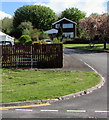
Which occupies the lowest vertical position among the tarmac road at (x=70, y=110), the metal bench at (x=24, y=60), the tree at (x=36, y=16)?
the tarmac road at (x=70, y=110)

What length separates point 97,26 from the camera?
38.5 meters

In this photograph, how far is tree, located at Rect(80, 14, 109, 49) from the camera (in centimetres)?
3708

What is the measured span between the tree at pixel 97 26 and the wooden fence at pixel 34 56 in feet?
70.5

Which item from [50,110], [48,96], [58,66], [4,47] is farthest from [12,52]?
[50,110]

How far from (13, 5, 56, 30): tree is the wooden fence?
216 feet

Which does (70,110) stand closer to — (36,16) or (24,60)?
(24,60)

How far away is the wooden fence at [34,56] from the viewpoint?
55.2ft

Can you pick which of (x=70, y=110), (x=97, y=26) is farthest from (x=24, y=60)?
(x=97, y=26)

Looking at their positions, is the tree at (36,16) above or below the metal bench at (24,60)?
above

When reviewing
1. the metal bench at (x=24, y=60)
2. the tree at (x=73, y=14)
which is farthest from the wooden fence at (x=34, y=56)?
the tree at (x=73, y=14)

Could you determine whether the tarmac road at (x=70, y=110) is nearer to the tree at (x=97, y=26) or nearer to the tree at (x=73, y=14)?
the tree at (x=97, y=26)

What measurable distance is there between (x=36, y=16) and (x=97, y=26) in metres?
49.0

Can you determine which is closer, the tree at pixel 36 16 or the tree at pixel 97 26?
the tree at pixel 97 26

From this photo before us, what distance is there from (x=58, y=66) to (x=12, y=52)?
3314 mm
